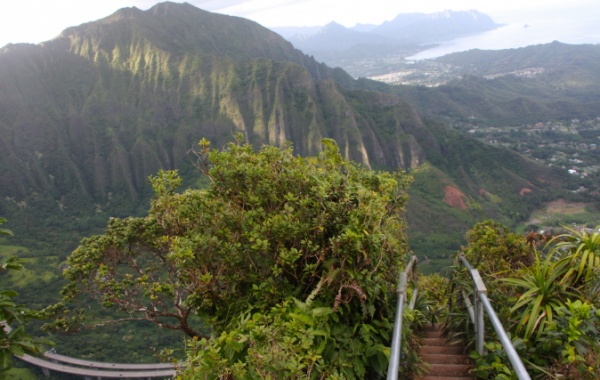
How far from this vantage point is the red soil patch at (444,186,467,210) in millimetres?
74312

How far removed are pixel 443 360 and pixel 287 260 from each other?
7.22ft

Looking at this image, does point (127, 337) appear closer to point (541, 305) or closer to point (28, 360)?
point (28, 360)

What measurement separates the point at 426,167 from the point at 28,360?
74757 millimetres

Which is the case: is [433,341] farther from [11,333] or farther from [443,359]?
[11,333]

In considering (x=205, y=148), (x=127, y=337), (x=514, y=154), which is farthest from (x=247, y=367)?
(x=514, y=154)

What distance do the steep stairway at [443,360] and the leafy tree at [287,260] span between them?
0.76 m

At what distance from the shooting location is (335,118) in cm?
9506

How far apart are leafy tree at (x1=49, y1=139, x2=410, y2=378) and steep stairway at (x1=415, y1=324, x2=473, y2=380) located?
0.76m

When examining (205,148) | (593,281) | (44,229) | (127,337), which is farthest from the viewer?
(44,229)

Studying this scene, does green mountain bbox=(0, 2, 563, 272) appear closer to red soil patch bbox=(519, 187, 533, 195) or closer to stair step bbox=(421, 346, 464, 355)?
red soil patch bbox=(519, 187, 533, 195)

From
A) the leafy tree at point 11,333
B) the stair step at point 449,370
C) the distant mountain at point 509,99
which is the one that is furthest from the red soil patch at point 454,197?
the distant mountain at point 509,99

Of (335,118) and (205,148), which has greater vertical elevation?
(205,148)

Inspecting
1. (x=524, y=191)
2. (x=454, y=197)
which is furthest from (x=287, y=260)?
(x=524, y=191)

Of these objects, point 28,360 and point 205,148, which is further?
point 28,360
